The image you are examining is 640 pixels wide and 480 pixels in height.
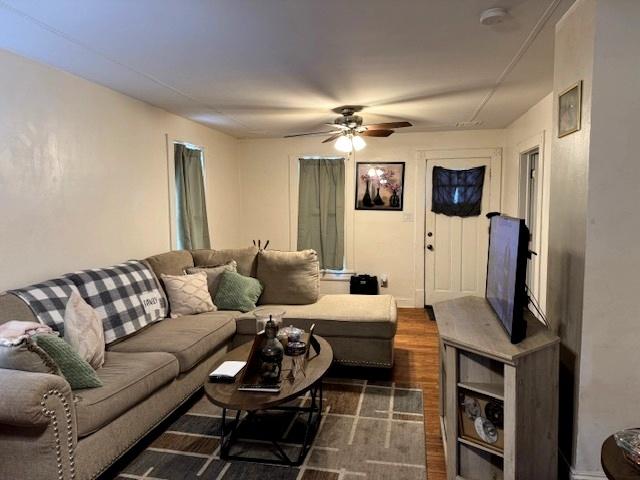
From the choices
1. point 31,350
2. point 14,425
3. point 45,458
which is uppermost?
point 31,350

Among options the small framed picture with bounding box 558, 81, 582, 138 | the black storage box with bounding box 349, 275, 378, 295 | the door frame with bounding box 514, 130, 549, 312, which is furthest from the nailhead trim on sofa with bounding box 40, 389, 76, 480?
the black storage box with bounding box 349, 275, 378, 295

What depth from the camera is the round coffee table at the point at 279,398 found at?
6.66 ft

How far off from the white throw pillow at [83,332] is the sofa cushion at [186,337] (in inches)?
12.0

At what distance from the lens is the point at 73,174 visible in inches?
120

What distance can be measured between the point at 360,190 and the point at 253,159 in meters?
1.58

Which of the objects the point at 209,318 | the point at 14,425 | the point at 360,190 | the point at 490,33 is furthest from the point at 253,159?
the point at 14,425

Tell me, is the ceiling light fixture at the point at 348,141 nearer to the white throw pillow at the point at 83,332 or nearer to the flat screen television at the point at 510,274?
the flat screen television at the point at 510,274

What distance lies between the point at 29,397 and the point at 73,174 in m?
1.89

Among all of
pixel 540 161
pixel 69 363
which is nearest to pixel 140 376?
pixel 69 363

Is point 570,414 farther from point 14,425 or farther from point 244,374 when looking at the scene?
point 14,425

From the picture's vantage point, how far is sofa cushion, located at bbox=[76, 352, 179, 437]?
1964mm

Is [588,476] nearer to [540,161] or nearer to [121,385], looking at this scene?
[121,385]

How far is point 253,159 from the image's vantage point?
5.91 meters

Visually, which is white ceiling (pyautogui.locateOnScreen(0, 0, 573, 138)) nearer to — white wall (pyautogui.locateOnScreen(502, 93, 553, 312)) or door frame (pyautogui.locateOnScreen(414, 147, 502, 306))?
white wall (pyautogui.locateOnScreen(502, 93, 553, 312))
